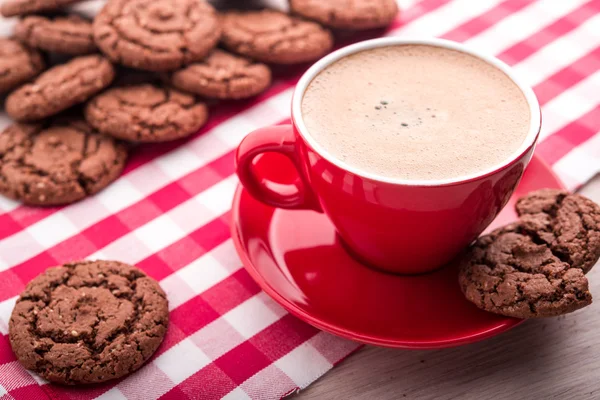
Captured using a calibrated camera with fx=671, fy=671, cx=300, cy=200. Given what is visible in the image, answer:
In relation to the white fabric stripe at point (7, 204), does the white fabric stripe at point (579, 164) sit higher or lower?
higher

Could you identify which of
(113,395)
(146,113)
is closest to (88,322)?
(113,395)

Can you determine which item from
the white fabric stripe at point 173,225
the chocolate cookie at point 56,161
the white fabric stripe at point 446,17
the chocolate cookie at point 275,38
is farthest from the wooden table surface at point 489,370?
the white fabric stripe at point 446,17

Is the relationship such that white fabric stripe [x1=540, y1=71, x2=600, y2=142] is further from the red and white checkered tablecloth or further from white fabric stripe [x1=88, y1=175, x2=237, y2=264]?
white fabric stripe [x1=88, y1=175, x2=237, y2=264]

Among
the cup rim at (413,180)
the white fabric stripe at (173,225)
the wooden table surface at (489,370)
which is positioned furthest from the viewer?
→ the white fabric stripe at (173,225)

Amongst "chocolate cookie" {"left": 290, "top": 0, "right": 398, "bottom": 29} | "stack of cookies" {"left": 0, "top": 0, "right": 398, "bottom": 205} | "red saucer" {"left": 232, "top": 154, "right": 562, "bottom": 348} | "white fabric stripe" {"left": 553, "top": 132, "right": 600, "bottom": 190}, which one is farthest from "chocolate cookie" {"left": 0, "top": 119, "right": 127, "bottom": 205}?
"white fabric stripe" {"left": 553, "top": 132, "right": 600, "bottom": 190}

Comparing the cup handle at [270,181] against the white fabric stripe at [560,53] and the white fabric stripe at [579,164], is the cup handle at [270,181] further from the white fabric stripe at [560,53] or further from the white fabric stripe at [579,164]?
the white fabric stripe at [560,53]

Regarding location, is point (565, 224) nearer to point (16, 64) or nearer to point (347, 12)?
point (347, 12)

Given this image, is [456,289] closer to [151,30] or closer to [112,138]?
[112,138]

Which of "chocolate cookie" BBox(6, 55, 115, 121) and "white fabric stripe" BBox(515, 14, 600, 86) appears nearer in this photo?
"chocolate cookie" BBox(6, 55, 115, 121)
